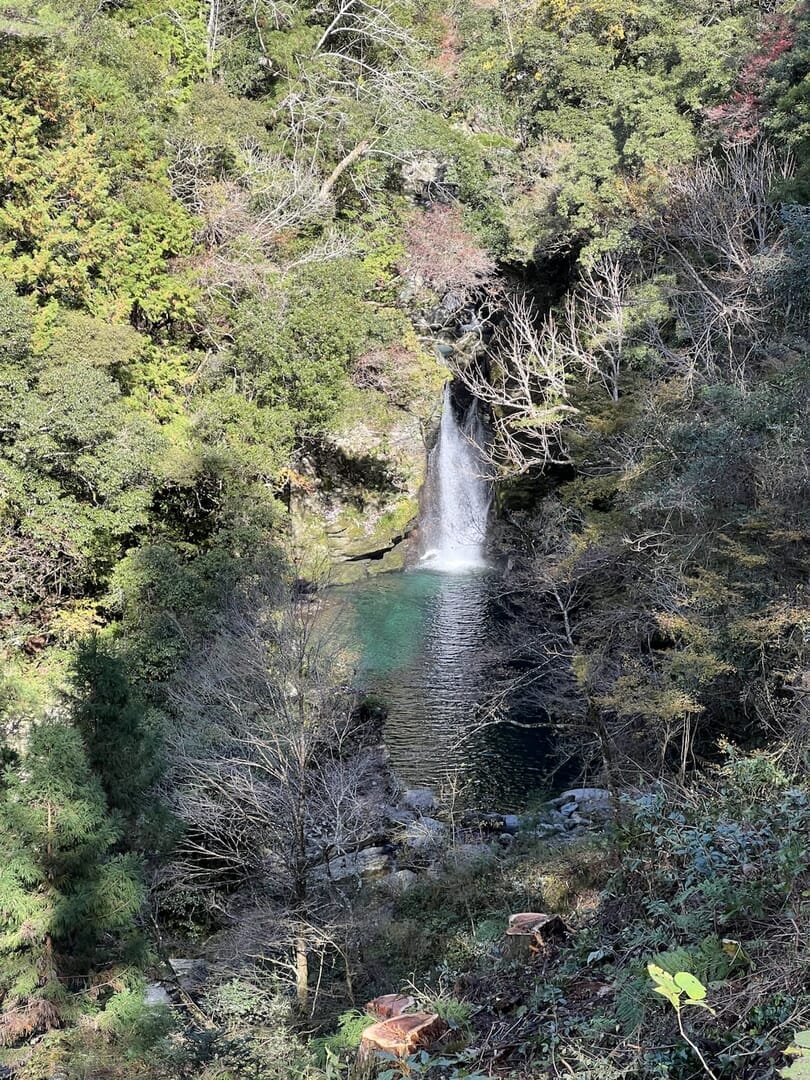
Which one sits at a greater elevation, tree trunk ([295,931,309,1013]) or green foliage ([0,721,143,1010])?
green foliage ([0,721,143,1010])

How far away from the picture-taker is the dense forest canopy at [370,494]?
4.98 metres

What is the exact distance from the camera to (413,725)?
14805 mm

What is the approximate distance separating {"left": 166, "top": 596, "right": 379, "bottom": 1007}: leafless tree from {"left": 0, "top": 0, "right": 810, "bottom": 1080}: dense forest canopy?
8 cm

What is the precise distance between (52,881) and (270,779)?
405cm

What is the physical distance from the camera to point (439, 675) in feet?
54.2

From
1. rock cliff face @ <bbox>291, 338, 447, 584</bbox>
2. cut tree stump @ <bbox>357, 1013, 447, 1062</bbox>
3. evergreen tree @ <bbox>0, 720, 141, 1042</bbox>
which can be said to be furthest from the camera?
rock cliff face @ <bbox>291, 338, 447, 584</bbox>

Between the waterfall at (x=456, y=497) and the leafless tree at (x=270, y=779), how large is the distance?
42.3 feet

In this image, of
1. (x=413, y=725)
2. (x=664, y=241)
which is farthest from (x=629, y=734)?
(x=664, y=241)

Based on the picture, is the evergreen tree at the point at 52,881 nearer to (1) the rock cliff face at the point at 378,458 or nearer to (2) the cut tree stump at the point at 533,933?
(2) the cut tree stump at the point at 533,933

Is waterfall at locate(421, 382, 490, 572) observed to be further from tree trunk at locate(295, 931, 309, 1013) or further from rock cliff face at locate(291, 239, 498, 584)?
tree trunk at locate(295, 931, 309, 1013)

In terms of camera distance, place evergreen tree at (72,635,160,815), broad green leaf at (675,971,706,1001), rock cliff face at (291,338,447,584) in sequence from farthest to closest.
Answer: rock cliff face at (291,338,447,584) → evergreen tree at (72,635,160,815) → broad green leaf at (675,971,706,1001)

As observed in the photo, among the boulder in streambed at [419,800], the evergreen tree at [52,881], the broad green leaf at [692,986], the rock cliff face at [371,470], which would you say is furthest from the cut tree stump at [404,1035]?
the rock cliff face at [371,470]

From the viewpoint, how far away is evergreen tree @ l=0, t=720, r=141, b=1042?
5.54 meters

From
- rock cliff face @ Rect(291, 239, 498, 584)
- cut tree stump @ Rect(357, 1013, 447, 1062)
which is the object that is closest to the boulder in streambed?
cut tree stump @ Rect(357, 1013, 447, 1062)
